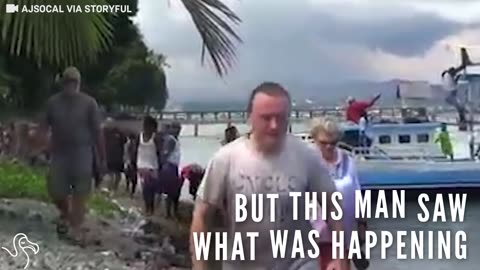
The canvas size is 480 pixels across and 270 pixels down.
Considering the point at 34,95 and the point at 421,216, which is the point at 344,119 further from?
the point at 34,95

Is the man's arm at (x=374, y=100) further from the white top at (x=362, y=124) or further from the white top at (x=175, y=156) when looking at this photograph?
the white top at (x=175, y=156)

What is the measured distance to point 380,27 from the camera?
3.93m

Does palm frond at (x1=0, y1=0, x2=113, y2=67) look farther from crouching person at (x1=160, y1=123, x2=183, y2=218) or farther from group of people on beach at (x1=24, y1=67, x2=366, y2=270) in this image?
crouching person at (x1=160, y1=123, x2=183, y2=218)

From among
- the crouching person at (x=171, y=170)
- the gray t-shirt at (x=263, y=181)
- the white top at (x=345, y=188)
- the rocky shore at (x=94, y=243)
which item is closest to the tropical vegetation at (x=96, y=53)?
the crouching person at (x=171, y=170)

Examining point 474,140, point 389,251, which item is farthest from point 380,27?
point 389,251

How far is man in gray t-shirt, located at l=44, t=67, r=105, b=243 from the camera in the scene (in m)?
3.84

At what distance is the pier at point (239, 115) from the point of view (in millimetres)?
3701

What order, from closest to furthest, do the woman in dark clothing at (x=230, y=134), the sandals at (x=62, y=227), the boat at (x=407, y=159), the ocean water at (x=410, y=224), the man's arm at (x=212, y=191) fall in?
the man's arm at (x=212, y=191) → the woman in dark clothing at (x=230, y=134) → the ocean water at (x=410, y=224) → the boat at (x=407, y=159) → the sandals at (x=62, y=227)

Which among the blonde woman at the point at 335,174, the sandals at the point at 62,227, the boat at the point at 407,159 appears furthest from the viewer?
the sandals at the point at 62,227

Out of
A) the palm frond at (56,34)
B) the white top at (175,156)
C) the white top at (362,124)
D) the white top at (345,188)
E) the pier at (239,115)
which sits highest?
the palm frond at (56,34)

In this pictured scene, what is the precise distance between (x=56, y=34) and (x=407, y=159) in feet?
4.55

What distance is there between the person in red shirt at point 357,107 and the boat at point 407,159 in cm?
3

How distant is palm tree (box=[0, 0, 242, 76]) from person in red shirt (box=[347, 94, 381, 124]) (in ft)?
1.54

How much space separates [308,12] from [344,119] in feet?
1.41
